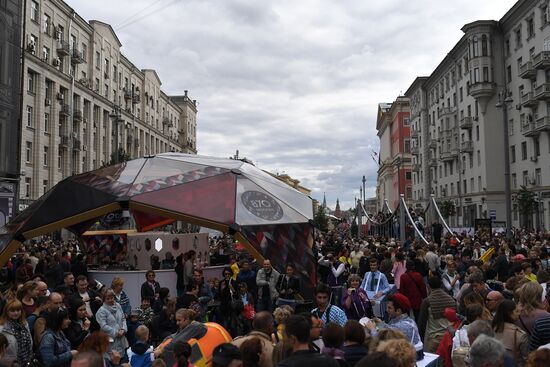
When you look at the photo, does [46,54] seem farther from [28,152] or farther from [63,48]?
[28,152]

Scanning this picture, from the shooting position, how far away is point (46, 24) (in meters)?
42.0

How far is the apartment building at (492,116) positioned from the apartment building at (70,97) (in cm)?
3376

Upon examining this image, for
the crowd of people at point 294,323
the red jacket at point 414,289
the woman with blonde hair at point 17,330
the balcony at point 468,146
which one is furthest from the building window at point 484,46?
the woman with blonde hair at point 17,330

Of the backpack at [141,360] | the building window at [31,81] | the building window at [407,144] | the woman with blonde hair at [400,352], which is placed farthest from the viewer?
the building window at [407,144]

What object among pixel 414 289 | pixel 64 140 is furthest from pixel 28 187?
pixel 414 289

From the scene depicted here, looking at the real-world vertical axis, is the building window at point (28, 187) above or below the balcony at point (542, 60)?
below

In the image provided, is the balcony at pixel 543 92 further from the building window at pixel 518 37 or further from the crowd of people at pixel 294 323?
the crowd of people at pixel 294 323

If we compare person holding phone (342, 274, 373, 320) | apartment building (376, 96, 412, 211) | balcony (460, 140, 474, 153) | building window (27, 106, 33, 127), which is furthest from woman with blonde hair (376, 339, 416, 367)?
apartment building (376, 96, 412, 211)

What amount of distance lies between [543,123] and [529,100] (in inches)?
106

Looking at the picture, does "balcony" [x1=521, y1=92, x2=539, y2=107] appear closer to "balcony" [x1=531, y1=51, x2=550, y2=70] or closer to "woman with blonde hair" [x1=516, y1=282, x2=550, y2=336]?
"balcony" [x1=531, y1=51, x2=550, y2=70]

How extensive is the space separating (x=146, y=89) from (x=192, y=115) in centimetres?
2868

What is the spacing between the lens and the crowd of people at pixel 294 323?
184 inches

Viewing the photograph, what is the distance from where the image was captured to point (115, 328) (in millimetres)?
8148

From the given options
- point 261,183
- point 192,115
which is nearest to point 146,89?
point 192,115
